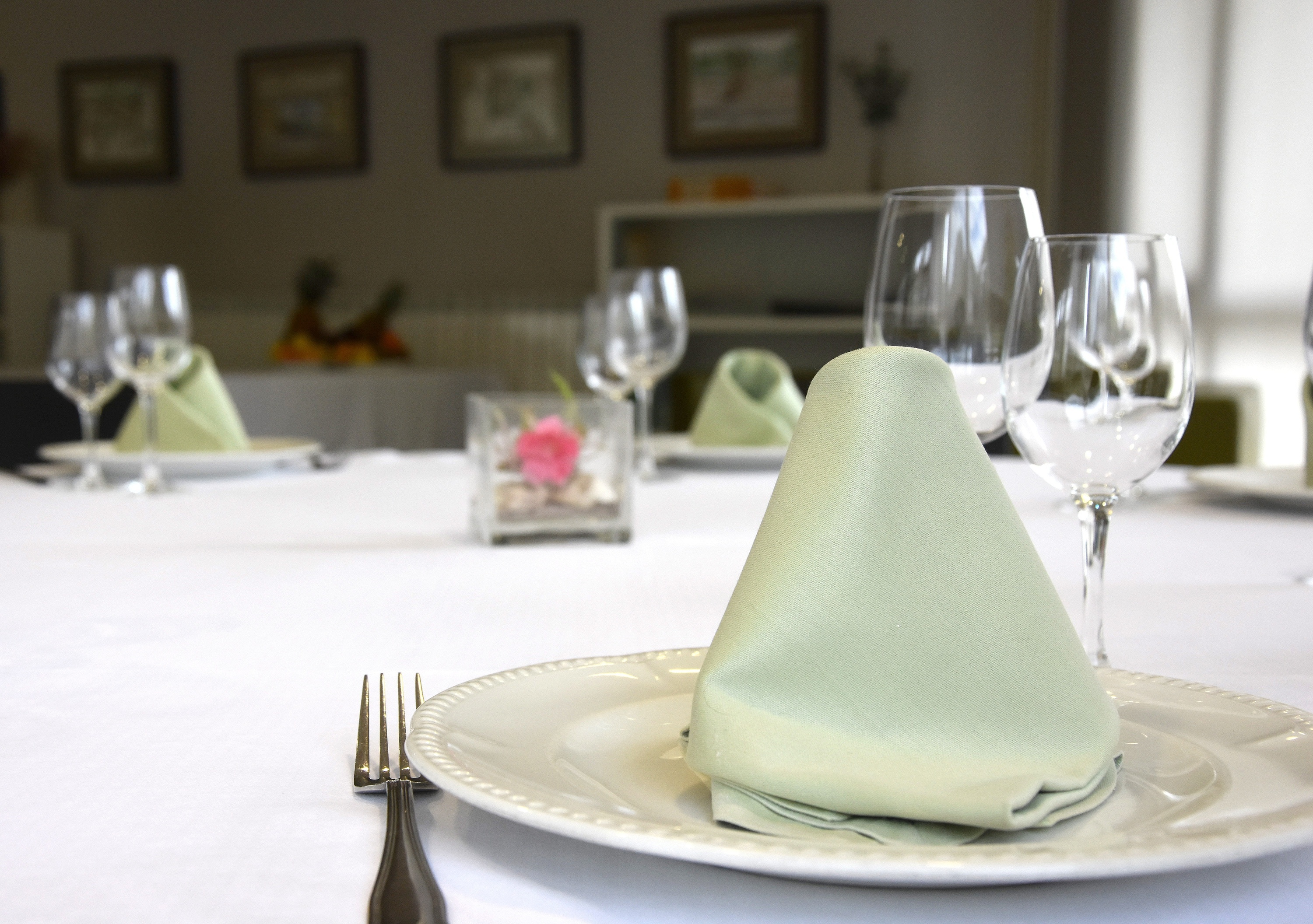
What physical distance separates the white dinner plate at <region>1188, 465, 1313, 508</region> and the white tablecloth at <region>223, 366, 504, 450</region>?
2.50m

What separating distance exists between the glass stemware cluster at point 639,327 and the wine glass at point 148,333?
1.47 feet

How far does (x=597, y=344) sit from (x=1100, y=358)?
3.18 ft

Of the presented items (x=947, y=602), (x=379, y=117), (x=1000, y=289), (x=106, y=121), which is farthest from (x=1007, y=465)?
(x=106, y=121)

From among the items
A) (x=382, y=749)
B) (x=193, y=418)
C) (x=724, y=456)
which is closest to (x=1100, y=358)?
(x=382, y=749)

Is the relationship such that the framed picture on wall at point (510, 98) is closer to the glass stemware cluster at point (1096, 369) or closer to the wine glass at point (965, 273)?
A: the wine glass at point (965, 273)

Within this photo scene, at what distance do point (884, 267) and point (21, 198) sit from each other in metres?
6.43

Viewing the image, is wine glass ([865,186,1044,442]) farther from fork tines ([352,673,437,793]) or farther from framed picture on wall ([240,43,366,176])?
framed picture on wall ([240,43,366,176])

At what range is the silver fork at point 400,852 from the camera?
33cm

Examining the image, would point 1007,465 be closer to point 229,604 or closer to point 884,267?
point 884,267

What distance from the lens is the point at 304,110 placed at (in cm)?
566

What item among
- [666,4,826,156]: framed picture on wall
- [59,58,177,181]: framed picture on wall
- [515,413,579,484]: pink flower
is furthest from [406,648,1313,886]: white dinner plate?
[59,58,177,181]: framed picture on wall

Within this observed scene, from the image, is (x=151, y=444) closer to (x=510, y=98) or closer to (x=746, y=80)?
(x=746, y=80)

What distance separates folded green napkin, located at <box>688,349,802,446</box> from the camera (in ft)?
4.85

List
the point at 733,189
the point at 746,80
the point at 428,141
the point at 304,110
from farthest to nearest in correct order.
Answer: the point at 304,110, the point at 428,141, the point at 746,80, the point at 733,189
